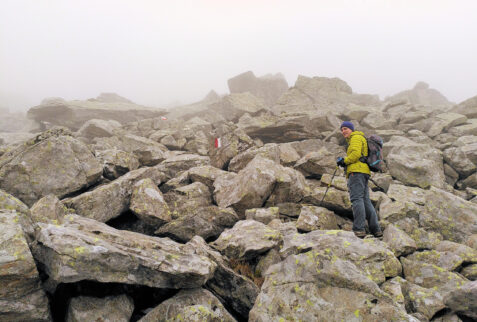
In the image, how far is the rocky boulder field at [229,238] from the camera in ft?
19.2

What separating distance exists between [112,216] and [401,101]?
151 ft

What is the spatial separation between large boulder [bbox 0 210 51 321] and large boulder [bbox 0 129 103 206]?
7.42 meters

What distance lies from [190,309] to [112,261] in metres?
2.22

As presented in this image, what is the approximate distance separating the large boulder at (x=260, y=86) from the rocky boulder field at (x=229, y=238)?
187 ft

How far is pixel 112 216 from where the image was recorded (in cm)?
1142

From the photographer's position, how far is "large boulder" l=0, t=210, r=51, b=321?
5.46m

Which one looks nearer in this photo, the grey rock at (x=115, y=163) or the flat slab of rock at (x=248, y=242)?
the flat slab of rock at (x=248, y=242)

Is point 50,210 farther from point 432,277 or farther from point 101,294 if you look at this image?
point 432,277

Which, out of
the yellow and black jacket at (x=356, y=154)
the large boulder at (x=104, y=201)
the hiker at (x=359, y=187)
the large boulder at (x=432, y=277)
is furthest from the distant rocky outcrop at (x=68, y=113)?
the large boulder at (x=432, y=277)

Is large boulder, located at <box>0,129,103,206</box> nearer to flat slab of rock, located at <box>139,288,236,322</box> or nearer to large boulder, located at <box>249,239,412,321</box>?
flat slab of rock, located at <box>139,288,236,322</box>

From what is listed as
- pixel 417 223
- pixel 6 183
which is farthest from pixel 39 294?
pixel 417 223

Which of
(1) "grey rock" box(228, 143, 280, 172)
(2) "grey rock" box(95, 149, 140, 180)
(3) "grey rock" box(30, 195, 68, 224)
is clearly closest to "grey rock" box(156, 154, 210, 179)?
(2) "grey rock" box(95, 149, 140, 180)

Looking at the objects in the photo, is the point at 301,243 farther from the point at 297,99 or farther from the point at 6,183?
the point at 297,99

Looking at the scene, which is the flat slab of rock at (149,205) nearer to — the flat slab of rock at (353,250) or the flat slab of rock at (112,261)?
the flat slab of rock at (112,261)
